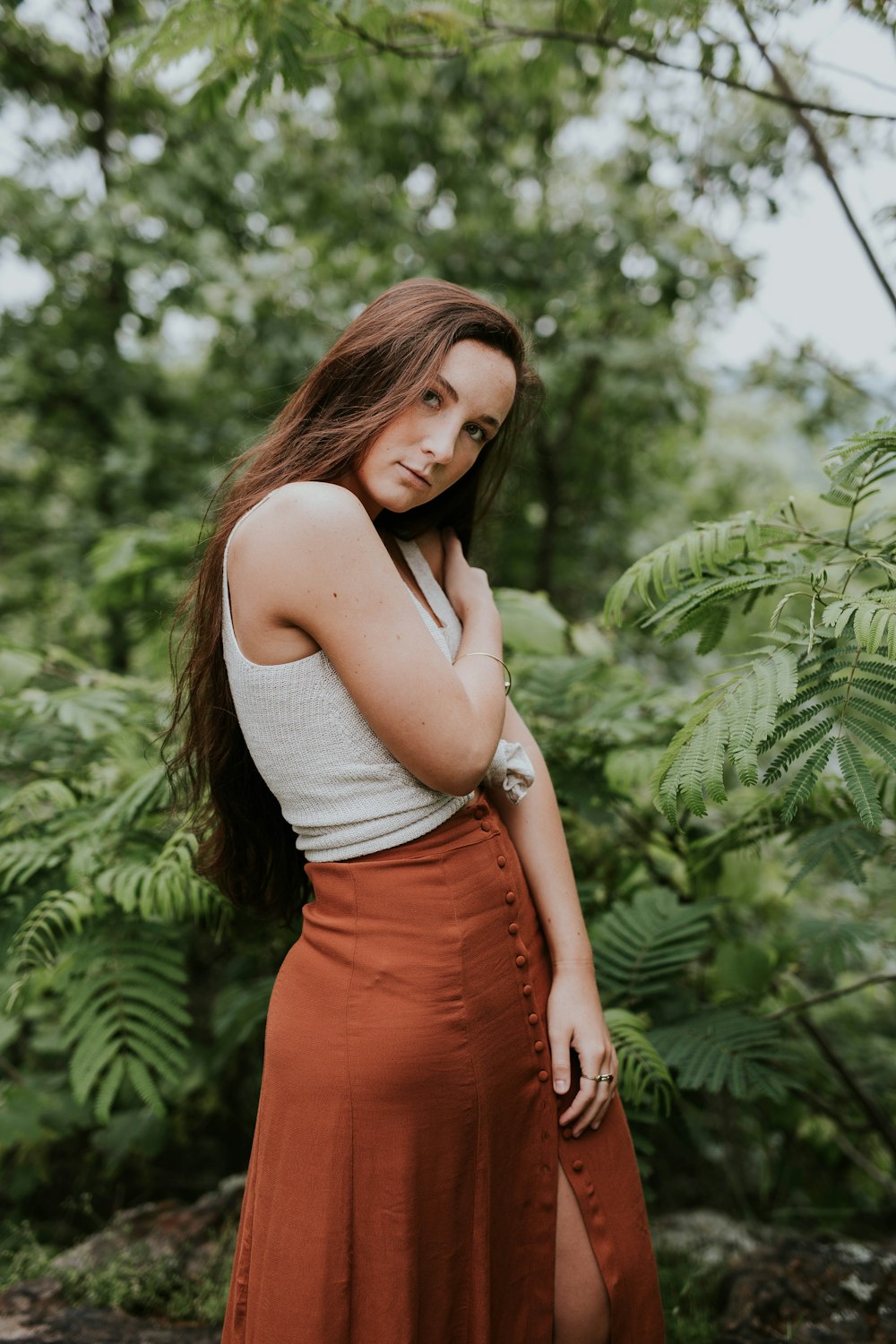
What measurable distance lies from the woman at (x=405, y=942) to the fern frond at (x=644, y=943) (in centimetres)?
58

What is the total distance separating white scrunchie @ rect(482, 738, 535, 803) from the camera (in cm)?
152

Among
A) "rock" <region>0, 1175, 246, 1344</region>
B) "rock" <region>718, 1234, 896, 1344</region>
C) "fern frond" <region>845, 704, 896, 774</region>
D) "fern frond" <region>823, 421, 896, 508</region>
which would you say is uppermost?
"fern frond" <region>823, 421, 896, 508</region>

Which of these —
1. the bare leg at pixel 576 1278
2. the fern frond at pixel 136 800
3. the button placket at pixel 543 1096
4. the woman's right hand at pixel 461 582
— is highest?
the woman's right hand at pixel 461 582

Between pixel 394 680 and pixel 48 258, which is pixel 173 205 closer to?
pixel 48 258

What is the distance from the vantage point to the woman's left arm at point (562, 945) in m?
1.45

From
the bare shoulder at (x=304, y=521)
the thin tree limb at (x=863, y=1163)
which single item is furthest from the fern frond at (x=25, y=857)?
the thin tree limb at (x=863, y=1163)

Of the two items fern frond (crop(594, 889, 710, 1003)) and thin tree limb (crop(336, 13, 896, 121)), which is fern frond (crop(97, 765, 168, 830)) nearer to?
fern frond (crop(594, 889, 710, 1003))

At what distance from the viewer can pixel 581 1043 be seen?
1466 millimetres

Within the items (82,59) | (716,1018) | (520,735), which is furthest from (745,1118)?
(82,59)

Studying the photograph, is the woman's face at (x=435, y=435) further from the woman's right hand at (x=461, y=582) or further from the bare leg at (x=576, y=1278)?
the bare leg at (x=576, y=1278)

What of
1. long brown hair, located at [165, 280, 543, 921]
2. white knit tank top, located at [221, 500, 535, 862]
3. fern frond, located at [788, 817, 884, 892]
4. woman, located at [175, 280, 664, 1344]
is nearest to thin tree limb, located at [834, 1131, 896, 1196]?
fern frond, located at [788, 817, 884, 892]

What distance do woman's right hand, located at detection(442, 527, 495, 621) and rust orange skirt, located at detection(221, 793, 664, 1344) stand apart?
38 centimetres

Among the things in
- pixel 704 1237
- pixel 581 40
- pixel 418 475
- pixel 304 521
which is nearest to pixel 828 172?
pixel 581 40

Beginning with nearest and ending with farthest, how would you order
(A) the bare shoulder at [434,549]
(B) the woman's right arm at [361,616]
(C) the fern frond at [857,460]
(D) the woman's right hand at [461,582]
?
(B) the woman's right arm at [361,616], (C) the fern frond at [857,460], (D) the woman's right hand at [461,582], (A) the bare shoulder at [434,549]
